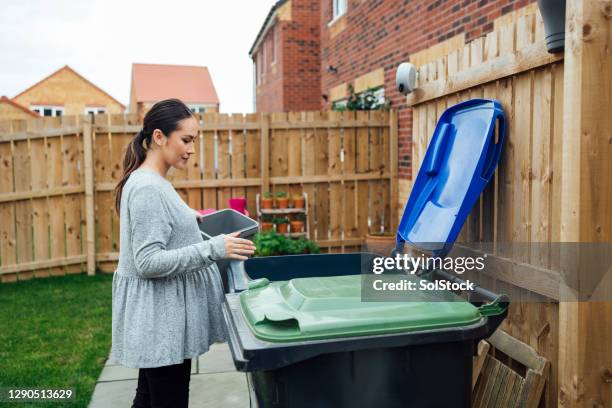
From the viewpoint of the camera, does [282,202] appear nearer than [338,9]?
Yes

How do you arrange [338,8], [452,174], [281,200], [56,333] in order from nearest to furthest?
[452,174]
[56,333]
[281,200]
[338,8]

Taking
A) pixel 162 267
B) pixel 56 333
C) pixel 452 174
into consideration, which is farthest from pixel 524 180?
pixel 56 333

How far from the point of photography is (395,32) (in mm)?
8367

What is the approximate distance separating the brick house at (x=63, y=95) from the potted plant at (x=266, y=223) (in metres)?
39.4

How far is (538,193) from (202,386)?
270 centimetres

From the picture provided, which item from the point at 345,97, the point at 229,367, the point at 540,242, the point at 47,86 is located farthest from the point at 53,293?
the point at 47,86

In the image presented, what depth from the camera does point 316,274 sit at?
2.80 m

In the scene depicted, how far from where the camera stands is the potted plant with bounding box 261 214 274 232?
7.82 meters

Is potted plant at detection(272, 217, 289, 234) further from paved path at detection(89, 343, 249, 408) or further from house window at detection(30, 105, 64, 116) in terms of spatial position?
house window at detection(30, 105, 64, 116)

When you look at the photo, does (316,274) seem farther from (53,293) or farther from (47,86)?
(47,86)

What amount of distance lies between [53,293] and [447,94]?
545cm

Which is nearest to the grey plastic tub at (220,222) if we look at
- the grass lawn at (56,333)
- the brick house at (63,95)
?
the grass lawn at (56,333)

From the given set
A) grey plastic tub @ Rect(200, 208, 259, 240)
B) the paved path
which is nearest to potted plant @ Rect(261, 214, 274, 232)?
the paved path

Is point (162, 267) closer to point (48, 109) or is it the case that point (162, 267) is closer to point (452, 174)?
point (452, 174)
